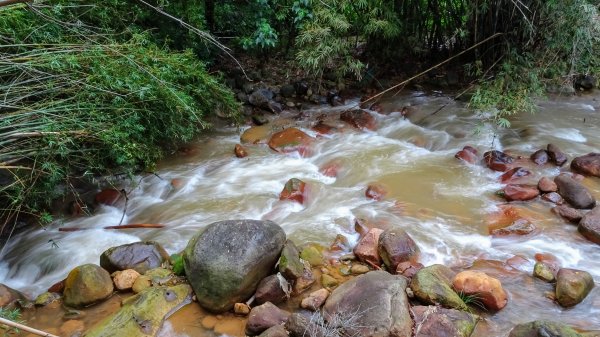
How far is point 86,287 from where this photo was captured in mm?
3332

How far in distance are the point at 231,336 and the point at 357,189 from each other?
2313 millimetres

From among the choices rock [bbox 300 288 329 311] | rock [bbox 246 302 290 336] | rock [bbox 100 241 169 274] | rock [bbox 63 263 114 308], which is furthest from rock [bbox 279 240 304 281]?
rock [bbox 63 263 114 308]

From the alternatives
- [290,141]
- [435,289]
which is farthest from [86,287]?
[290,141]

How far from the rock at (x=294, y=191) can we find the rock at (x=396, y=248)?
4.02 ft

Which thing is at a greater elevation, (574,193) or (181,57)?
(181,57)

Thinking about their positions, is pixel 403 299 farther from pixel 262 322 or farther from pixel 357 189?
pixel 357 189

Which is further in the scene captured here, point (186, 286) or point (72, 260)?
point (72, 260)

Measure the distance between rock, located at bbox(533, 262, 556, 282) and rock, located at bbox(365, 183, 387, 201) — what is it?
160 centimetres

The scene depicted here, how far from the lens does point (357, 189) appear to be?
483 cm

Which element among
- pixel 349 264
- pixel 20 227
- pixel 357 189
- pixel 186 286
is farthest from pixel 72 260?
pixel 357 189

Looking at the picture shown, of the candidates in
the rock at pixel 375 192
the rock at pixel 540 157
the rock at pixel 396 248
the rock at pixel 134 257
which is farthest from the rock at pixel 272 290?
the rock at pixel 540 157

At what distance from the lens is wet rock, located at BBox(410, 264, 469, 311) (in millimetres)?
2994

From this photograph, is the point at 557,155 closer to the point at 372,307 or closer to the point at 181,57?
the point at 372,307

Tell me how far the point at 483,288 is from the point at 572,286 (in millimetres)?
631
